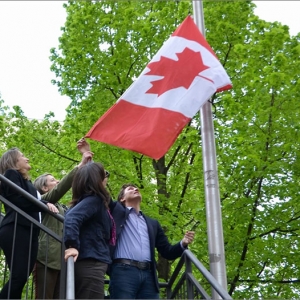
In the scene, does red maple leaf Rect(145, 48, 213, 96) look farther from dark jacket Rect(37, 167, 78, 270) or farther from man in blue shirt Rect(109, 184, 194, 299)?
dark jacket Rect(37, 167, 78, 270)

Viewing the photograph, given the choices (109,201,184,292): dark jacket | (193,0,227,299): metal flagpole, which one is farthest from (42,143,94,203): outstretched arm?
(193,0,227,299): metal flagpole

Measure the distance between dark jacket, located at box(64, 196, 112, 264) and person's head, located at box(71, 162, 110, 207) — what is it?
9 cm

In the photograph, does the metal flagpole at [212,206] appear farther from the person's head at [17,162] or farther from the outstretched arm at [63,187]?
the person's head at [17,162]

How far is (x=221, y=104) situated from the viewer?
11180 millimetres

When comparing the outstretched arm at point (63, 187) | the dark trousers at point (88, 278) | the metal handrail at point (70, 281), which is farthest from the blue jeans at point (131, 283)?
the outstretched arm at point (63, 187)

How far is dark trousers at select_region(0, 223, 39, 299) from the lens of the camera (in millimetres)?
5414

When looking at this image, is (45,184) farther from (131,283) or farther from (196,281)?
(196,281)

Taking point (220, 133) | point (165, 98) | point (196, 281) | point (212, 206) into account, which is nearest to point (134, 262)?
point (196, 281)

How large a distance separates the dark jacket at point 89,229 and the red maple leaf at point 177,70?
1555 millimetres

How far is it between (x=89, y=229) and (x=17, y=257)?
0.71 meters

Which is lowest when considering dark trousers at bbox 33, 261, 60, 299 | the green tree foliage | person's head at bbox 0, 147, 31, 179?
dark trousers at bbox 33, 261, 60, 299

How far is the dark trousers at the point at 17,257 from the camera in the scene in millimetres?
5414

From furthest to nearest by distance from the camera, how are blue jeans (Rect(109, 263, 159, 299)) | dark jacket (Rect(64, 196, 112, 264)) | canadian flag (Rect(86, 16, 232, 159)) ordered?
canadian flag (Rect(86, 16, 232, 159)) < blue jeans (Rect(109, 263, 159, 299)) < dark jacket (Rect(64, 196, 112, 264))

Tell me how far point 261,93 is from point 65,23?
5.97m
